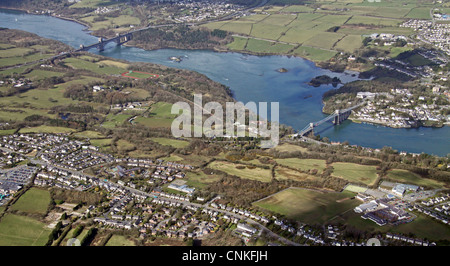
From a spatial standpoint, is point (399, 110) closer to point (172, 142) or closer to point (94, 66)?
point (172, 142)

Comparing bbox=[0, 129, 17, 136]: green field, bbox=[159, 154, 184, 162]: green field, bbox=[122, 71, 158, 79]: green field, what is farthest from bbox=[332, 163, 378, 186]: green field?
bbox=[122, 71, 158, 79]: green field

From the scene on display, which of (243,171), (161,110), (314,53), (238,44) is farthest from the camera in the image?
(238,44)

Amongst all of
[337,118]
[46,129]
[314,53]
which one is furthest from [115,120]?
[314,53]

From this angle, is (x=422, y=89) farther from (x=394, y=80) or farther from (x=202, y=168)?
(x=202, y=168)

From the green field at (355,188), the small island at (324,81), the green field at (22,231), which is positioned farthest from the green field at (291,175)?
the small island at (324,81)

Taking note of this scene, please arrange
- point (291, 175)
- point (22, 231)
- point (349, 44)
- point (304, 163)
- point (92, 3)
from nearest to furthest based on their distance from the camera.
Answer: point (22, 231) → point (291, 175) → point (304, 163) → point (349, 44) → point (92, 3)

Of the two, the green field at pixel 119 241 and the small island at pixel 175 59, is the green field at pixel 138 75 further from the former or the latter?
the green field at pixel 119 241
